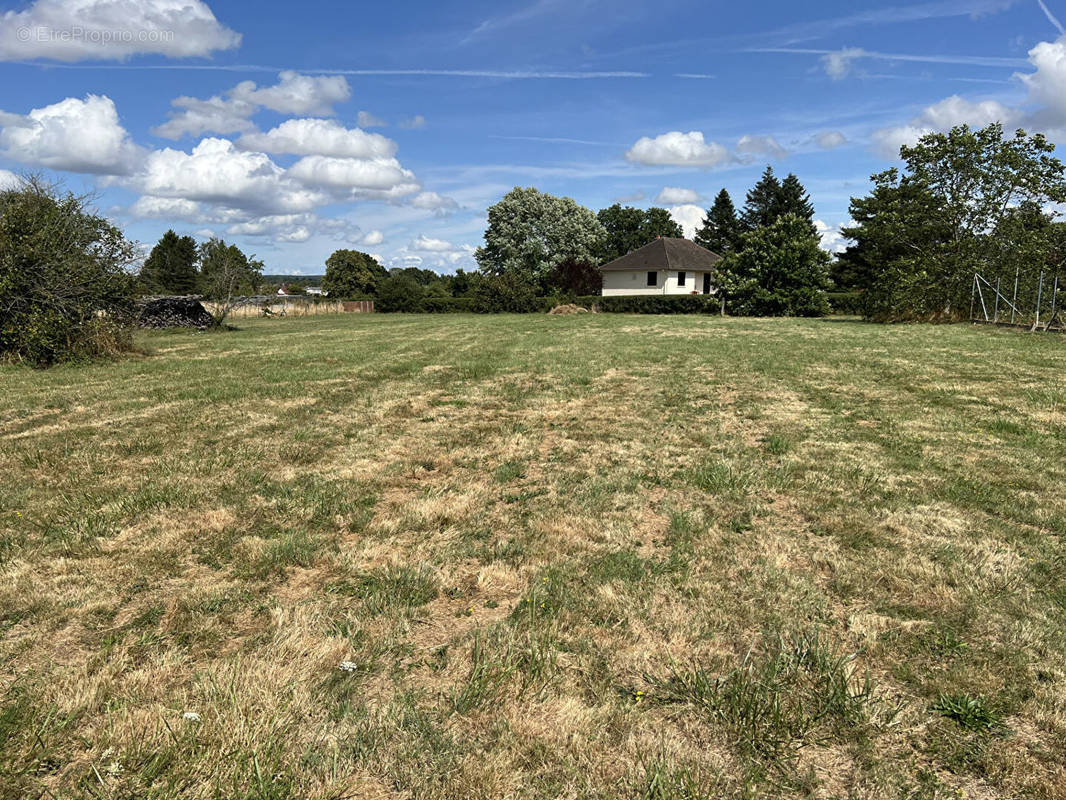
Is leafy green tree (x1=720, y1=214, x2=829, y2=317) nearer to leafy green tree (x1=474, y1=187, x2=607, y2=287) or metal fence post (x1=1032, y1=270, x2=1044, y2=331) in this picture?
metal fence post (x1=1032, y1=270, x2=1044, y2=331)

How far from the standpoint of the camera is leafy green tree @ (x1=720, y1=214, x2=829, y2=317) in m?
30.0

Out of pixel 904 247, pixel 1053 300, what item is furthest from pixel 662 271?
pixel 1053 300

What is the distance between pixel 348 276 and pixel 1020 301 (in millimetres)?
73384

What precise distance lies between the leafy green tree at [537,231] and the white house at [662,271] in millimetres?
5490

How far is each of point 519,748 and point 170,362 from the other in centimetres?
1452

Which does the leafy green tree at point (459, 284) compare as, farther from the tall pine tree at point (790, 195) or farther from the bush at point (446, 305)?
the tall pine tree at point (790, 195)

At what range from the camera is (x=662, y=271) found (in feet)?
159

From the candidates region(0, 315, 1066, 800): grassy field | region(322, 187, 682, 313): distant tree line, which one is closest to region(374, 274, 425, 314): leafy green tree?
region(322, 187, 682, 313): distant tree line

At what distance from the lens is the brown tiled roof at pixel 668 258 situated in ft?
159

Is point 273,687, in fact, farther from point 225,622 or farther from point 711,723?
point 711,723

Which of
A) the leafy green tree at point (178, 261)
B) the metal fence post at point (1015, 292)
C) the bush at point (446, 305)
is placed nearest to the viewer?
the metal fence post at point (1015, 292)

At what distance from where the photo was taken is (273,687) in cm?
246

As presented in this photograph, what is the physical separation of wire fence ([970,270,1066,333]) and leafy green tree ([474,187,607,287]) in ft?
120

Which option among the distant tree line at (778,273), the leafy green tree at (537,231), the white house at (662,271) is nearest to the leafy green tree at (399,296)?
the leafy green tree at (537,231)
